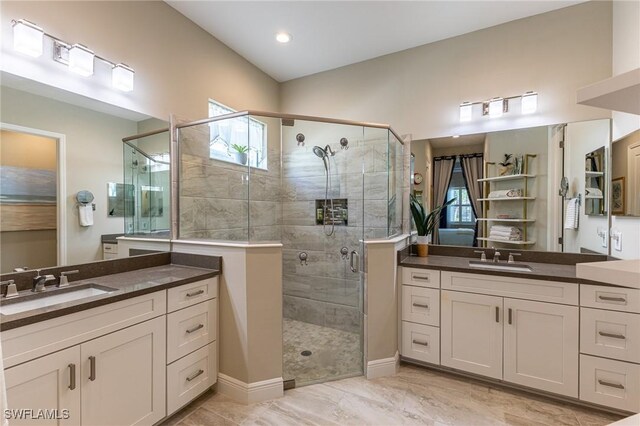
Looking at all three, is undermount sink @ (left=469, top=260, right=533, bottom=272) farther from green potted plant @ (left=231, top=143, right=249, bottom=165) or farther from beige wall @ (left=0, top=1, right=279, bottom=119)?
beige wall @ (left=0, top=1, right=279, bottom=119)

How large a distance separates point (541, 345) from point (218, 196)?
2802 millimetres

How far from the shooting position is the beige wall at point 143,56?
5.65 feet

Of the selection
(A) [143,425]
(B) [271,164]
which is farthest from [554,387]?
(B) [271,164]

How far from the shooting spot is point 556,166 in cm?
247

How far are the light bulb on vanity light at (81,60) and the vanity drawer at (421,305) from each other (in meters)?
2.75

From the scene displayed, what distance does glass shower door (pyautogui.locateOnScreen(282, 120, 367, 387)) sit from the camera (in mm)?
3021

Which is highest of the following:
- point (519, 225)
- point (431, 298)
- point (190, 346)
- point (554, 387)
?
point (519, 225)

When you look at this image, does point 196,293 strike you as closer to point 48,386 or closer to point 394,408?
point 48,386

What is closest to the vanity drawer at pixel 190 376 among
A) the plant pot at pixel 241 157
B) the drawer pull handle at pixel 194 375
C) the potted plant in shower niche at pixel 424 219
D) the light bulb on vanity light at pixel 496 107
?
the drawer pull handle at pixel 194 375

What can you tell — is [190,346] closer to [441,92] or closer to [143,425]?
[143,425]

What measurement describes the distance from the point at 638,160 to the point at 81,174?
12.1ft

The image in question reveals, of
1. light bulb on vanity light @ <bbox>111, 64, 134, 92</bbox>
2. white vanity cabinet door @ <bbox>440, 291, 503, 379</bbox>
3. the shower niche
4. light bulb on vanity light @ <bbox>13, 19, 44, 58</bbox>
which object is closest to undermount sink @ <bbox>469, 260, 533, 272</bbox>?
white vanity cabinet door @ <bbox>440, 291, 503, 379</bbox>

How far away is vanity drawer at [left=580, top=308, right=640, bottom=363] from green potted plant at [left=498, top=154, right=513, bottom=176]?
1.24 meters

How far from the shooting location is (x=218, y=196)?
275 centimetres
